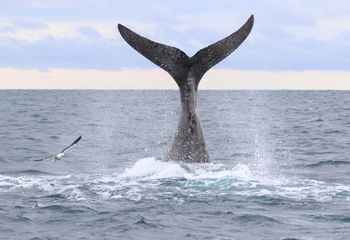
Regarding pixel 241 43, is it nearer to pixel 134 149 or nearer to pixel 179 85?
A: pixel 179 85

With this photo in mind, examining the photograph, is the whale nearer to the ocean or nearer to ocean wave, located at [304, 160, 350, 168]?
the ocean

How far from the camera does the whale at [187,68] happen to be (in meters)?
15.4

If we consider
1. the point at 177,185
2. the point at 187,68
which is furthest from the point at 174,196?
the point at 187,68

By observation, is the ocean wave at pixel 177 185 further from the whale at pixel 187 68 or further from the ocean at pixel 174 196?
the whale at pixel 187 68

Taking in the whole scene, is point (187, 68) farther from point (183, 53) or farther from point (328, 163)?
point (328, 163)

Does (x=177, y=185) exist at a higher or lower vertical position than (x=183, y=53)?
lower

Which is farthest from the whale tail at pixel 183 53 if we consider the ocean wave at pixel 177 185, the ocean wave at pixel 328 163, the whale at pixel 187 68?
the ocean wave at pixel 328 163

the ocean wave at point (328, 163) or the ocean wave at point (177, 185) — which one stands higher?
the ocean wave at point (328, 163)

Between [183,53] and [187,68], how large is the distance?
348 mm

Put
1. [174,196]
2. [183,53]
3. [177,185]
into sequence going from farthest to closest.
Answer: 1. [183,53]
2. [177,185]
3. [174,196]

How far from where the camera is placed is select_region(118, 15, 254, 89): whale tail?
15828 millimetres

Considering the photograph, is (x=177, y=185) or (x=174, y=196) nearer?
(x=174, y=196)

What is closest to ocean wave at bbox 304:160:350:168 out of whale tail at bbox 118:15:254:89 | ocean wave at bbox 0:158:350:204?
ocean wave at bbox 0:158:350:204

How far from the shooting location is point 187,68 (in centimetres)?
1609
